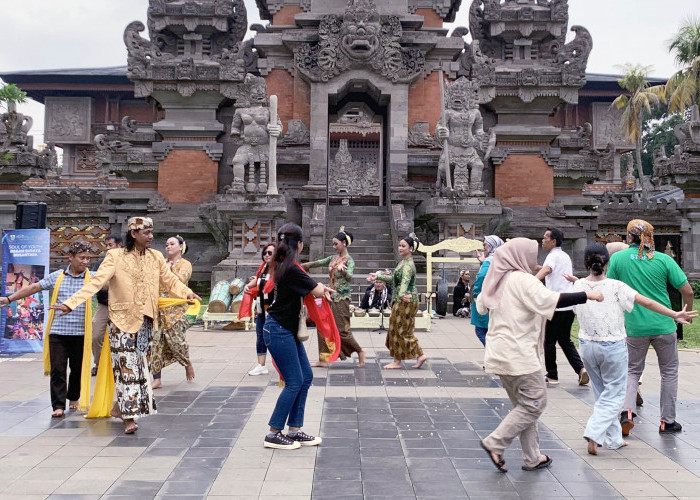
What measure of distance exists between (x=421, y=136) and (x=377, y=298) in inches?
339

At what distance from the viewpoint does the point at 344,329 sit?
8.38 metres

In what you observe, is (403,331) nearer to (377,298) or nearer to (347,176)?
(377,298)

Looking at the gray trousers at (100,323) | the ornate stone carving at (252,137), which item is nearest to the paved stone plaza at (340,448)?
the gray trousers at (100,323)

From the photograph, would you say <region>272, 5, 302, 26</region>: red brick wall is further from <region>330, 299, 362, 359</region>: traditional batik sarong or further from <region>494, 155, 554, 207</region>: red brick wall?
<region>330, 299, 362, 359</region>: traditional batik sarong

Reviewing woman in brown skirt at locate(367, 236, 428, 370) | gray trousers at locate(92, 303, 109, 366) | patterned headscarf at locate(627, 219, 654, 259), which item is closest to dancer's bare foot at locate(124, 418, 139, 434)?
gray trousers at locate(92, 303, 109, 366)

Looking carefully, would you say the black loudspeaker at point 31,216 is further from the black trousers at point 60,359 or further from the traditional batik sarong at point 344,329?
the traditional batik sarong at point 344,329

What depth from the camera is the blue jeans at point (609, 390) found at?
16.0ft

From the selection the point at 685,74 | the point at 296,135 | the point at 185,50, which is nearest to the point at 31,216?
the point at 296,135

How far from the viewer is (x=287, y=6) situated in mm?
19844

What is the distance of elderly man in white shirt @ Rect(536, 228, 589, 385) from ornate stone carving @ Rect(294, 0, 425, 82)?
12.2m

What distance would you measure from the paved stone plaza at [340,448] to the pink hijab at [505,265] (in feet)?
4.03

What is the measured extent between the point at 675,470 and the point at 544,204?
1577cm

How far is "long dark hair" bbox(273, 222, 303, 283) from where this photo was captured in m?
4.84

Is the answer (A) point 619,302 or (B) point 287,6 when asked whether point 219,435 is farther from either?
(B) point 287,6
